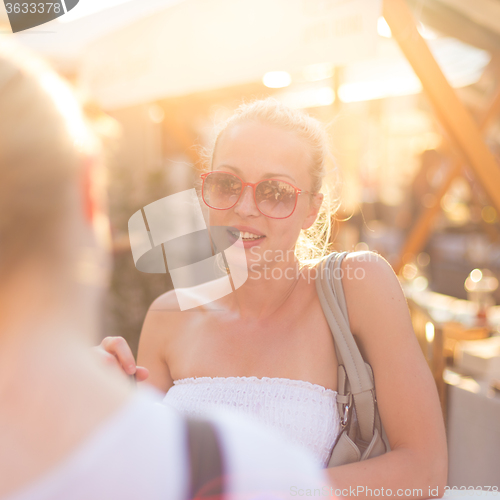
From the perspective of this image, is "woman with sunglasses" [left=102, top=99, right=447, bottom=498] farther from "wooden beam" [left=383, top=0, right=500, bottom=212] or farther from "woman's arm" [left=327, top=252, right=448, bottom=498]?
"wooden beam" [left=383, top=0, right=500, bottom=212]

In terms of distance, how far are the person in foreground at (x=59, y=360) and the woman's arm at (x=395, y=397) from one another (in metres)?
0.77

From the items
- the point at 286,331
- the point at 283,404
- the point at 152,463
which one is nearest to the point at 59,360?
the point at 152,463

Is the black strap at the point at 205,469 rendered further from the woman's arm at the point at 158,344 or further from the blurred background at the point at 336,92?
the woman's arm at the point at 158,344

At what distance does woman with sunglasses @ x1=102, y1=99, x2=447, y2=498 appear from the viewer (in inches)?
52.3

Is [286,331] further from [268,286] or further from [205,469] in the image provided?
[205,469]

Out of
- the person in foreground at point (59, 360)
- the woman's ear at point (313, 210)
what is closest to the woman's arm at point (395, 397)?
the woman's ear at point (313, 210)

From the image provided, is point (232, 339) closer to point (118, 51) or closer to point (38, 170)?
point (38, 170)

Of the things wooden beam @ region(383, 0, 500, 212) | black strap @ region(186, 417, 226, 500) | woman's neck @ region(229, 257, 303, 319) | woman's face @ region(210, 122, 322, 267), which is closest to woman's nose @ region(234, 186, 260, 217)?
woman's face @ region(210, 122, 322, 267)

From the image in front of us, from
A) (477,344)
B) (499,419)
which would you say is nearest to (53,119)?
(499,419)

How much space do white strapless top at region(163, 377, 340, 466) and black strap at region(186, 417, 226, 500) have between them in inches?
29.6

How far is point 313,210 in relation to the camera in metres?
1.82

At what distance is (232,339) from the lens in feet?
5.43

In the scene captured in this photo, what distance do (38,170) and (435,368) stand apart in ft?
5.65

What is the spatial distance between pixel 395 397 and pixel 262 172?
881 millimetres
